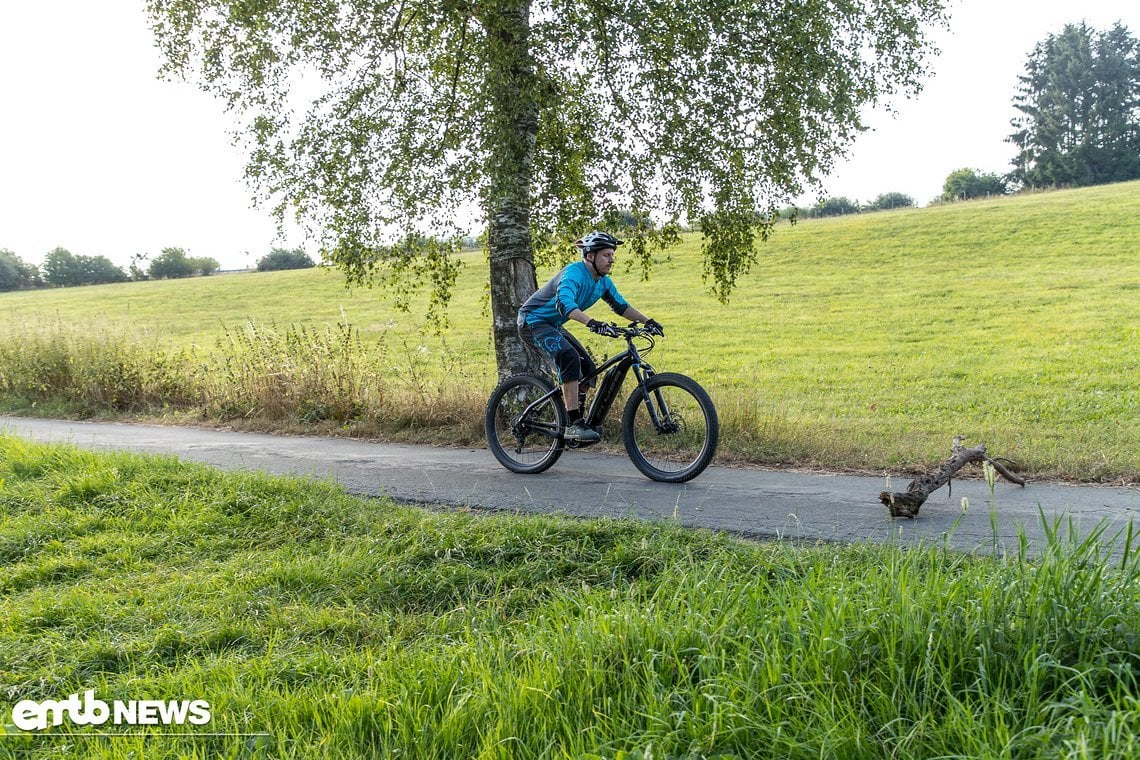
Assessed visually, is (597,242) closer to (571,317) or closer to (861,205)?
(571,317)

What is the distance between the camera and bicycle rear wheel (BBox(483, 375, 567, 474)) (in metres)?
8.30

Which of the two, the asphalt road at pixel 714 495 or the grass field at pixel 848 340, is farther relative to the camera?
the grass field at pixel 848 340

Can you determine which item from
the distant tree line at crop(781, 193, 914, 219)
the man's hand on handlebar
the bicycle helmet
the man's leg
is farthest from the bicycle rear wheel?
the distant tree line at crop(781, 193, 914, 219)

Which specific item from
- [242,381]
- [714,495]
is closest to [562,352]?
[714,495]

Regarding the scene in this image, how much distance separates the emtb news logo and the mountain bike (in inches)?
187

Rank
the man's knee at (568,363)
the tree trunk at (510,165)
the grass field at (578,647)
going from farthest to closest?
the tree trunk at (510,165), the man's knee at (568,363), the grass field at (578,647)

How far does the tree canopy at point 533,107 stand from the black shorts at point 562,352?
6.78 ft

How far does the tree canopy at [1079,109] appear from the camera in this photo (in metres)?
67.4

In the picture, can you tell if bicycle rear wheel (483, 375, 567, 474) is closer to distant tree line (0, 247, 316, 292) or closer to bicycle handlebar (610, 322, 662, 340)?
bicycle handlebar (610, 322, 662, 340)

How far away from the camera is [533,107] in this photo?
931 centimetres

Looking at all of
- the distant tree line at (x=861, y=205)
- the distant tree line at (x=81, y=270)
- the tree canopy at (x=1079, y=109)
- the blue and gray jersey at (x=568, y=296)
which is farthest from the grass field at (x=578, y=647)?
the tree canopy at (x=1079, y=109)

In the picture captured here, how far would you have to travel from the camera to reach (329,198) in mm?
10297

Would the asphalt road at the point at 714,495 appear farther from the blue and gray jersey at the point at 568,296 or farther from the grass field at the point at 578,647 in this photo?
the blue and gray jersey at the point at 568,296

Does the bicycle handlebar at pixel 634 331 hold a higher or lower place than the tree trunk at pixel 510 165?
lower
